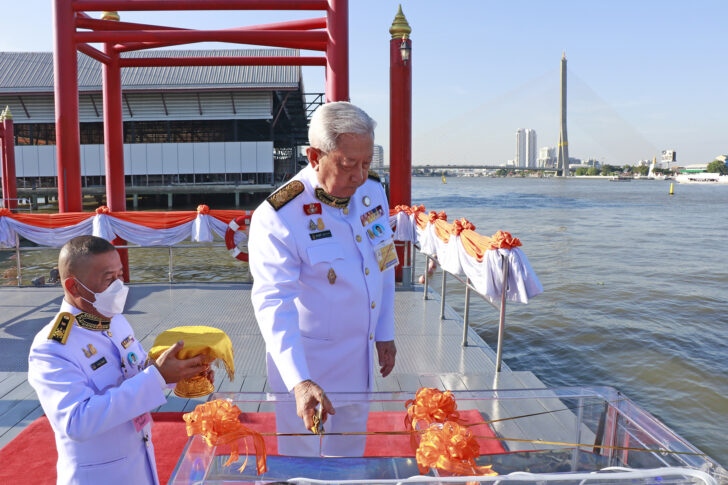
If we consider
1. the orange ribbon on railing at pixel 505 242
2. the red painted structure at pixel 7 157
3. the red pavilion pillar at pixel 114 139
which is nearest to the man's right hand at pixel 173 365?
the orange ribbon on railing at pixel 505 242

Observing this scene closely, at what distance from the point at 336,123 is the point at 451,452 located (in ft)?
3.50

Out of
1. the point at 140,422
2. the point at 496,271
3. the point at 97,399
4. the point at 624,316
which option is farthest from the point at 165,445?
the point at 624,316

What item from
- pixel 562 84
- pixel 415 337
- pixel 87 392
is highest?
pixel 562 84

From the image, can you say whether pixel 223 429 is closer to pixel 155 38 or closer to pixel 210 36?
pixel 210 36

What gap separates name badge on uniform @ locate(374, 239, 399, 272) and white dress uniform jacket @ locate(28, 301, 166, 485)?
96cm

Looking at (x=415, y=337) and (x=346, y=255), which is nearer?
(x=346, y=255)

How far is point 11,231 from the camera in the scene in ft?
26.5

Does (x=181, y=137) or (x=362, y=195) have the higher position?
(x=181, y=137)

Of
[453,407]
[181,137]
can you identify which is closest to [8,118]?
[181,137]

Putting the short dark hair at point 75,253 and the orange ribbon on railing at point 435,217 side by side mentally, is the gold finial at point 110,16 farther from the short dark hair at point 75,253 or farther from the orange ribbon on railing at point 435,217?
the short dark hair at point 75,253

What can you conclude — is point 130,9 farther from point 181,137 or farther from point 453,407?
point 181,137

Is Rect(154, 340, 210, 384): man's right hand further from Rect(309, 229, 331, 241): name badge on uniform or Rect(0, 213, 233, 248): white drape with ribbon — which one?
Rect(0, 213, 233, 248): white drape with ribbon

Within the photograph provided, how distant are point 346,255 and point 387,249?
269 mm

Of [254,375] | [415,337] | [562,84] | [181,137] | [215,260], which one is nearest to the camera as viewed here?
[254,375]
